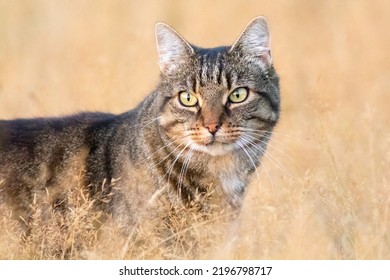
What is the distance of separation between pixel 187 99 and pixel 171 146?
0.32m

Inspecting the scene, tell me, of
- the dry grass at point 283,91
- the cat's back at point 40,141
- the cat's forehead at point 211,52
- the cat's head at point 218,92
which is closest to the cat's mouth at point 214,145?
the cat's head at point 218,92

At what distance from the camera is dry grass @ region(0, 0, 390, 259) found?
5.91 m

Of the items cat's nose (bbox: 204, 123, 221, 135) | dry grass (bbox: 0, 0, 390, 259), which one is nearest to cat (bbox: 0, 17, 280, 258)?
cat's nose (bbox: 204, 123, 221, 135)

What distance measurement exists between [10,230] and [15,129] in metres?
0.89

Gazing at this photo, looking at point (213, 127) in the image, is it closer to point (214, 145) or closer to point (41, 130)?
point (214, 145)

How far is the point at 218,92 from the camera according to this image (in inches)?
243

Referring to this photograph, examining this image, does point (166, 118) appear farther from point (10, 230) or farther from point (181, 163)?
point (10, 230)

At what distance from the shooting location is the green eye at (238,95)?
6191 mm

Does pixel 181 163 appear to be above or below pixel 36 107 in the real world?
above

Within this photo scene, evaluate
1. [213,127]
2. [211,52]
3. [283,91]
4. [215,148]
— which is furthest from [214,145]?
[283,91]

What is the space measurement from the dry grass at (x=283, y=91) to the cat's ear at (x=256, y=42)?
32.9 inches
